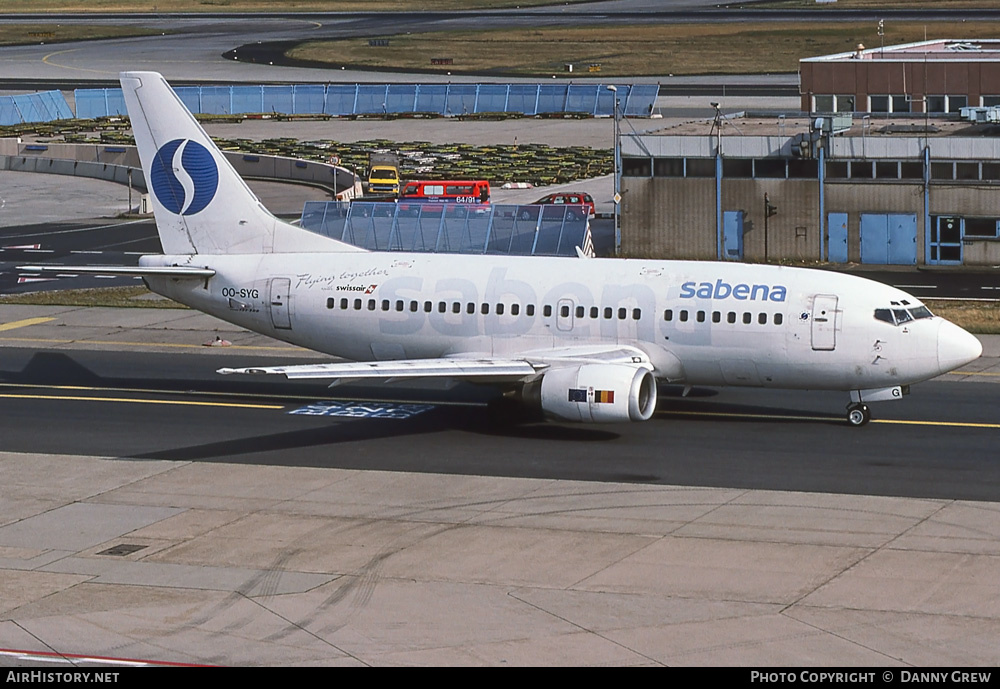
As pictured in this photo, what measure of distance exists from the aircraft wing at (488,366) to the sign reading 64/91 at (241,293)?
4066 millimetres

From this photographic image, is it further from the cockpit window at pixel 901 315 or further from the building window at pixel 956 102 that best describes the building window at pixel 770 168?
the cockpit window at pixel 901 315

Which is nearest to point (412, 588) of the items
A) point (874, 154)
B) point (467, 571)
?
point (467, 571)

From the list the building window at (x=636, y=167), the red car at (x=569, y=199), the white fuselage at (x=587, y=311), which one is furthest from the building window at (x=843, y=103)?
the white fuselage at (x=587, y=311)

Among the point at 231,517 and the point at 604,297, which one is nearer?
the point at 231,517

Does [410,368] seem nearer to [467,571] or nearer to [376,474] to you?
[376,474]

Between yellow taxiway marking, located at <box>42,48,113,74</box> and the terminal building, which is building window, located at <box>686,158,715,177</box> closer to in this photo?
the terminal building

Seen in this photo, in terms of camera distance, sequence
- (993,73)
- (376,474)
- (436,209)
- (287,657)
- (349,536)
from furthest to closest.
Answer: (993,73) → (436,209) → (376,474) → (349,536) → (287,657)

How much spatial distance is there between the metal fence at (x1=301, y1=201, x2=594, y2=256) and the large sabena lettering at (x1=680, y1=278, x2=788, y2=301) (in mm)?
28412

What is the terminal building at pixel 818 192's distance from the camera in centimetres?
7131

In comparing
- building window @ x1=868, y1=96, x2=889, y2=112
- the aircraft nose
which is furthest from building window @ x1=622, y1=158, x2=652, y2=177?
the aircraft nose

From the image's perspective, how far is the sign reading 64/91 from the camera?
143 ft

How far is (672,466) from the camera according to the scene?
121ft

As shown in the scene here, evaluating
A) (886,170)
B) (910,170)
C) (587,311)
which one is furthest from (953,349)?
(886,170)
